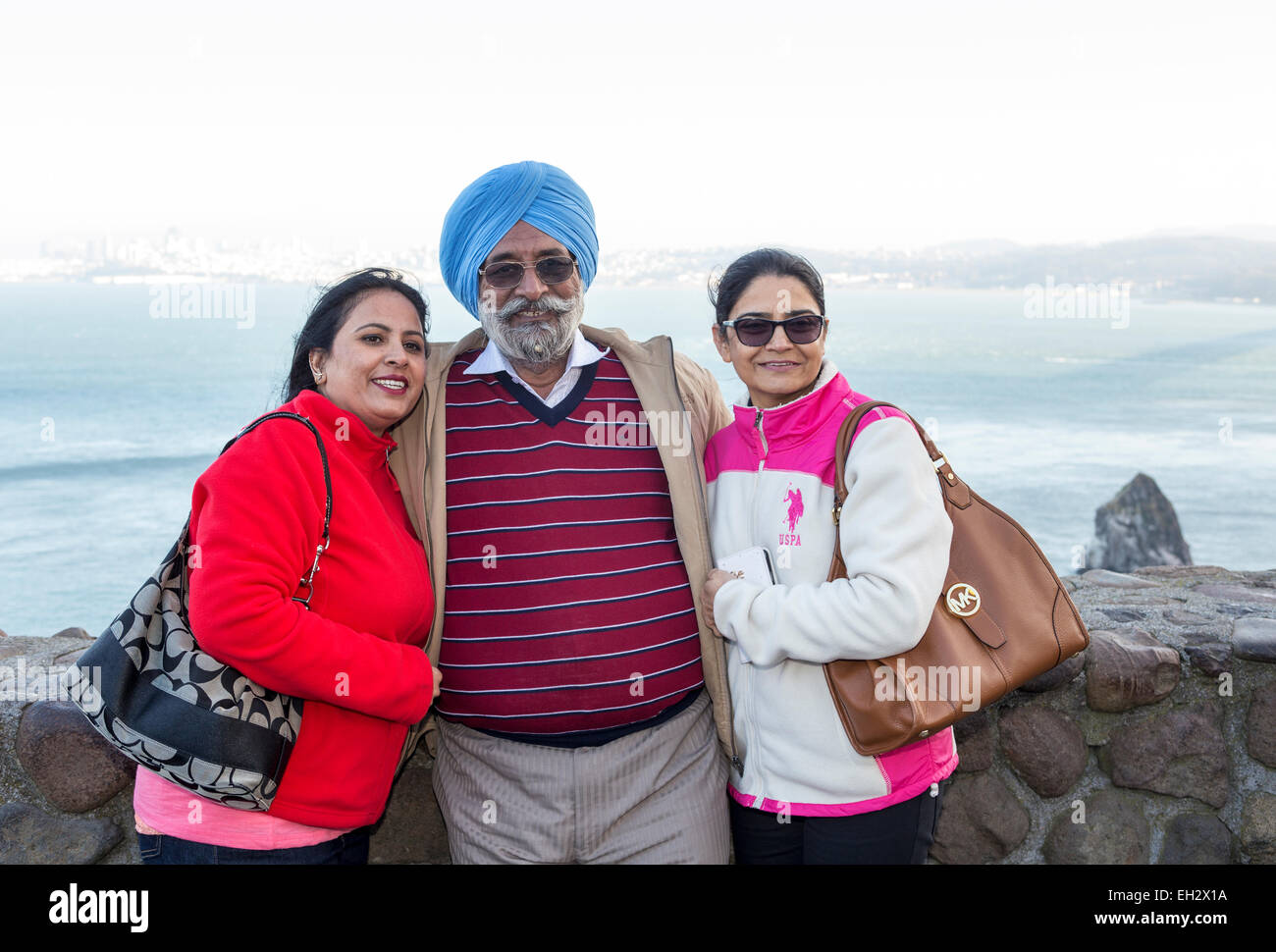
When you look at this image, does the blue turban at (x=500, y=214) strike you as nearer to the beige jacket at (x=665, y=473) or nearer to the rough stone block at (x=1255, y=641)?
the beige jacket at (x=665, y=473)

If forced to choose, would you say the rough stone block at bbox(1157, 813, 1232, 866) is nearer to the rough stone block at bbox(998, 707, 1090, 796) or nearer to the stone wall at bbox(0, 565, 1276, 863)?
the stone wall at bbox(0, 565, 1276, 863)

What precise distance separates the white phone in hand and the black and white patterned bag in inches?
41.0

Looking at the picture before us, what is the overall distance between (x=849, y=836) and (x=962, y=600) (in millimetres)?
578

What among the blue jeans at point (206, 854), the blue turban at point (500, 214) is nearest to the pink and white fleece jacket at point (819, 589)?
the blue turban at point (500, 214)

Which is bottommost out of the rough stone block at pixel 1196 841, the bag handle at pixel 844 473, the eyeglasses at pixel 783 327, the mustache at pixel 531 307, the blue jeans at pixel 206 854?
the rough stone block at pixel 1196 841

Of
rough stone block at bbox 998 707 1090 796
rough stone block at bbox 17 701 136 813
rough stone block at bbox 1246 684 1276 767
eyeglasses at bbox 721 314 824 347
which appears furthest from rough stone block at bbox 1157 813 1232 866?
rough stone block at bbox 17 701 136 813

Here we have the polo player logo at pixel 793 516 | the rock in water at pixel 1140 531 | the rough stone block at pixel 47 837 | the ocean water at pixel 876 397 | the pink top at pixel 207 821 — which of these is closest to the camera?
the pink top at pixel 207 821

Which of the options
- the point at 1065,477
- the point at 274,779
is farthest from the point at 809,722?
the point at 1065,477

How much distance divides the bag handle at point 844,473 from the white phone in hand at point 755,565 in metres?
0.15

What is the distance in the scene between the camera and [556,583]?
7.56ft

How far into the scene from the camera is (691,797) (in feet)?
7.59

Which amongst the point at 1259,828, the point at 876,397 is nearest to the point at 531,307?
the point at 1259,828

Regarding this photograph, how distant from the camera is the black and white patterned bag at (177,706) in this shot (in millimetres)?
1780

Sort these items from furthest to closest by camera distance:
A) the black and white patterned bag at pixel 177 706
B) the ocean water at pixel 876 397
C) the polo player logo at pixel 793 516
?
the ocean water at pixel 876 397 < the polo player logo at pixel 793 516 < the black and white patterned bag at pixel 177 706
